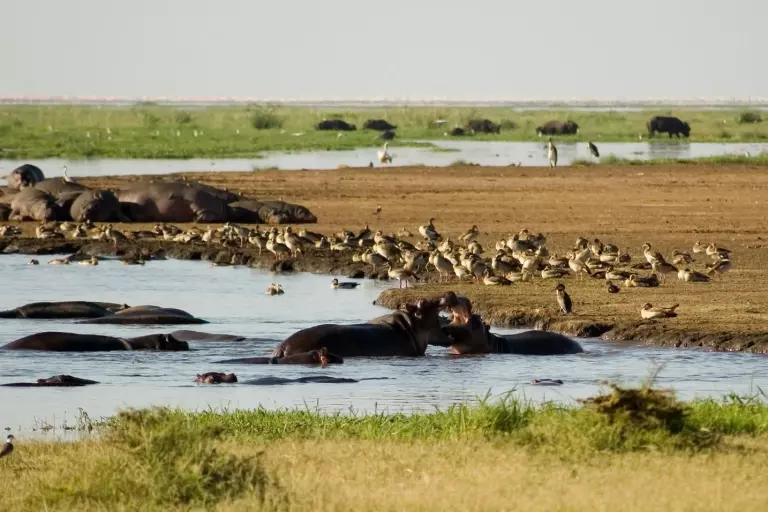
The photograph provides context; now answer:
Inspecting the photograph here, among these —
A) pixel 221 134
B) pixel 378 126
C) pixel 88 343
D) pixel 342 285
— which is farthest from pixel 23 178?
pixel 378 126

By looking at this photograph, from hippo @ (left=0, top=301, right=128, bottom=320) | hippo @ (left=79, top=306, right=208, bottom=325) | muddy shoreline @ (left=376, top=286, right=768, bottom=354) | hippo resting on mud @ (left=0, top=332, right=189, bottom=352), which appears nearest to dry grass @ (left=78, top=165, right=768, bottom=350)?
muddy shoreline @ (left=376, top=286, right=768, bottom=354)

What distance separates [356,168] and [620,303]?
81.3 ft

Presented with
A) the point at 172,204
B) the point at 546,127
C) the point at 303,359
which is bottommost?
the point at 303,359

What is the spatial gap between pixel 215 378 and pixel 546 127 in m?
66.9

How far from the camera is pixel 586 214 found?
90.2 feet

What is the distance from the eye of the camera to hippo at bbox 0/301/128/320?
16281 mm

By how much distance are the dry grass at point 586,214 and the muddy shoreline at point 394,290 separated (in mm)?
33

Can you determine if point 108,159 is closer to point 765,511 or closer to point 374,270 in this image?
point 374,270

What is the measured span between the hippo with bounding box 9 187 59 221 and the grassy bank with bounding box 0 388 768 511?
735 inches

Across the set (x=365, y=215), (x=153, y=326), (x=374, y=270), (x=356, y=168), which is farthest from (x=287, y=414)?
(x=356, y=168)

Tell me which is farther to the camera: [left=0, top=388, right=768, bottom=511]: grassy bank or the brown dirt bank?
the brown dirt bank

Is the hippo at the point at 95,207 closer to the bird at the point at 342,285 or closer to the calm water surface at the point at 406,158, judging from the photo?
the bird at the point at 342,285

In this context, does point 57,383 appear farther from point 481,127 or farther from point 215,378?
point 481,127

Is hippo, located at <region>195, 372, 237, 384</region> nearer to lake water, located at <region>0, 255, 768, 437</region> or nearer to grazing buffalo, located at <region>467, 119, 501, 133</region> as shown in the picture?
lake water, located at <region>0, 255, 768, 437</region>
